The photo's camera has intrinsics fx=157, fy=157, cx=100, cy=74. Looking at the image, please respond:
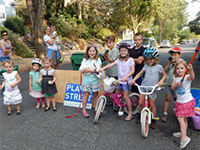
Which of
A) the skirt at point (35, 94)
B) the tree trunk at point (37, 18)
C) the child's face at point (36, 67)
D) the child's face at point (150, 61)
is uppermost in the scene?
the tree trunk at point (37, 18)

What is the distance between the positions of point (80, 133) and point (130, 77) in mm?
1602

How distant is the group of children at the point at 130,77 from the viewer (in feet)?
9.11

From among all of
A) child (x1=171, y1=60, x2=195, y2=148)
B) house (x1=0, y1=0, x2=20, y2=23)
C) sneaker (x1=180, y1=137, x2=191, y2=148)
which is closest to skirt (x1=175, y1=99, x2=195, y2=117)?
child (x1=171, y1=60, x2=195, y2=148)

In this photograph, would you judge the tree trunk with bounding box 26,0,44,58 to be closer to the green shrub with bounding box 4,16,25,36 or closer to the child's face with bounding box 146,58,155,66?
the child's face with bounding box 146,58,155,66

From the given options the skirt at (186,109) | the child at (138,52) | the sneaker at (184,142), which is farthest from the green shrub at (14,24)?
the sneaker at (184,142)

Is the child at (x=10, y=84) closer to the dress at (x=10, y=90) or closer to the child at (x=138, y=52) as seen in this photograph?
the dress at (x=10, y=90)

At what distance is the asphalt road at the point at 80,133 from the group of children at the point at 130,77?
0.62 ft

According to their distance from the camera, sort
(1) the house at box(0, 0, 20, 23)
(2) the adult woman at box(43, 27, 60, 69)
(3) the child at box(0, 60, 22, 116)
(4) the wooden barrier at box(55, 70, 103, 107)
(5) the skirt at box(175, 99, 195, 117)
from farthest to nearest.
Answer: (1) the house at box(0, 0, 20, 23), (2) the adult woman at box(43, 27, 60, 69), (4) the wooden barrier at box(55, 70, 103, 107), (3) the child at box(0, 60, 22, 116), (5) the skirt at box(175, 99, 195, 117)

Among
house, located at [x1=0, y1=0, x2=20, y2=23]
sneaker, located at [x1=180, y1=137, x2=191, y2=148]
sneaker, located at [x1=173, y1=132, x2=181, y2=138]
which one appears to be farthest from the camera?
house, located at [x1=0, y1=0, x2=20, y2=23]

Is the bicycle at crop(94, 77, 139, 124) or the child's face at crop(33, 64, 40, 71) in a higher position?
the child's face at crop(33, 64, 40, 71)

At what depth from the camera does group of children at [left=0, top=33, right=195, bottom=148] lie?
278 centimetres

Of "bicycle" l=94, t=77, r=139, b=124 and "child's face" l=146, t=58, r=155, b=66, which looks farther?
"bicycle" l=94, t=77, r=139, b=124

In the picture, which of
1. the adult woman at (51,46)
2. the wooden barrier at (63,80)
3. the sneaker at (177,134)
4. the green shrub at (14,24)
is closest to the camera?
the sneaker at (177,134)

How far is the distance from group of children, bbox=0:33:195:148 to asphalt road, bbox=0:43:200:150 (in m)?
0.19
